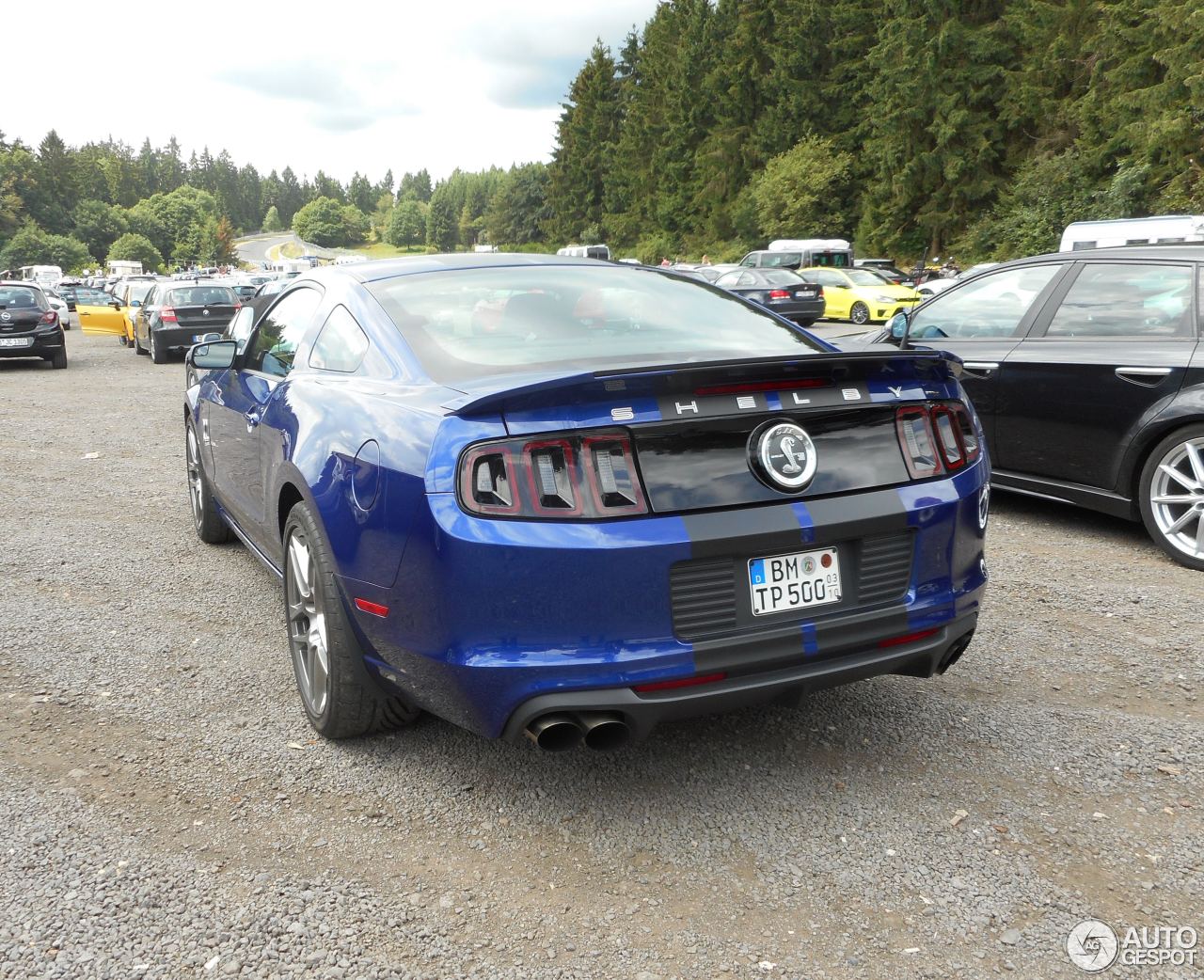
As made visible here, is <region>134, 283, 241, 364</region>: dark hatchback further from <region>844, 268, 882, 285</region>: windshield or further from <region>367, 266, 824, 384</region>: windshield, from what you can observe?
<region>367, 266, 824, 384</region>: windshield

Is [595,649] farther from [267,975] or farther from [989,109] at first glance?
[989,109]

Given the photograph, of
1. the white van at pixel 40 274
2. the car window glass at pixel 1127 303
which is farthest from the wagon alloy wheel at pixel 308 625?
the white van at pixel 40 274

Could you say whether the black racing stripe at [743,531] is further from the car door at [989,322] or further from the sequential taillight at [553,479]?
the car door at [989,322]

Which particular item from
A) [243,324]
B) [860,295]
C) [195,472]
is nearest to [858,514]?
[195,472]

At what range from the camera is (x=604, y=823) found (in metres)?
2.94

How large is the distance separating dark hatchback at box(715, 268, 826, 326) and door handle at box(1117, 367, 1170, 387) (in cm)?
1904

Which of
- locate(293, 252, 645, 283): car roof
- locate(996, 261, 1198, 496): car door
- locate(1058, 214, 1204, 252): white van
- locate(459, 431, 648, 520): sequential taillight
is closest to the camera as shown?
locate(459, 431, 648, 520): sequential taillight

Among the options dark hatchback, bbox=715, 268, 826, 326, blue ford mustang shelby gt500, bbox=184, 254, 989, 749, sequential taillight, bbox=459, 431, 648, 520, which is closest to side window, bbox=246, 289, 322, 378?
blue ford mustang shelby gt500, bbox=184, 254, 989, 749

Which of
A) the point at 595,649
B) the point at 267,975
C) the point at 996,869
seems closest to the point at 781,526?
the point at 595,649

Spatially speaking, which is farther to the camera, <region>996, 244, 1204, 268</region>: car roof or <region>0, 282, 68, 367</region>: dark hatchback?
<region>0, 282, 68, 367</region>: dark hatchback

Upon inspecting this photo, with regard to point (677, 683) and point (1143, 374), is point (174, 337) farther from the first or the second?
point (677, 683)

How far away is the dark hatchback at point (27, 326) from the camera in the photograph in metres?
18.2

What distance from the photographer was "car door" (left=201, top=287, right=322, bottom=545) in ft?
13.6

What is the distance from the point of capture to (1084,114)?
37.7 m
